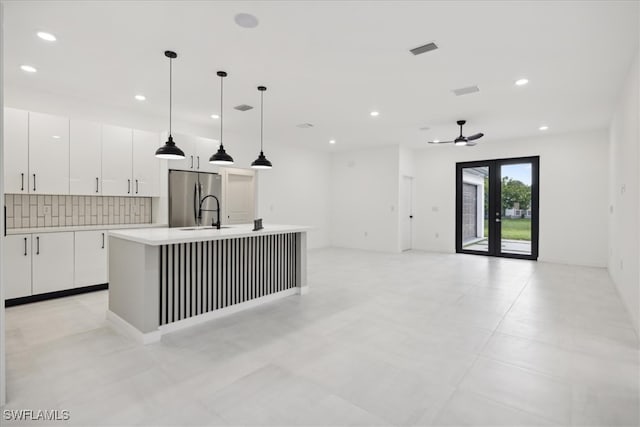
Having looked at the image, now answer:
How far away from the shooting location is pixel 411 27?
293 centimetres

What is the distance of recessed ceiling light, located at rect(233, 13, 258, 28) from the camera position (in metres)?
2.78

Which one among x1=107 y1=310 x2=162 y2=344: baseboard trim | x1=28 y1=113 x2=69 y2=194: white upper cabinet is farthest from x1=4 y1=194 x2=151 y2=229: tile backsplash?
x1=107 y1=310 x2=162 y2=344: baseboard trim

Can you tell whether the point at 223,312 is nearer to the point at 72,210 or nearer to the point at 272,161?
the point at 72,210

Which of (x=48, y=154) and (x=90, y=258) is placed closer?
(x=48, y=154)

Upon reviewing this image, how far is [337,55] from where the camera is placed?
3.50m

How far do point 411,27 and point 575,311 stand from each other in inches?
145

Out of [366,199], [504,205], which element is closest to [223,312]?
[366,199]

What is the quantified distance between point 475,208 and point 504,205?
3.65 ft

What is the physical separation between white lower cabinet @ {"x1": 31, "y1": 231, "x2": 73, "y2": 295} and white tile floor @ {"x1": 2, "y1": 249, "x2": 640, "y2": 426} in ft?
Result: 0.99

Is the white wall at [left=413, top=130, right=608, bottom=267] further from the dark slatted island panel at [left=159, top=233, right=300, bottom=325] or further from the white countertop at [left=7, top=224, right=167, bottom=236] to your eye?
the white countertop at [left=7, top=224, right=167, bottom=236]

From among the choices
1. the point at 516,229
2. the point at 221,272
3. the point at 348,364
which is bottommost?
the point at 348,364

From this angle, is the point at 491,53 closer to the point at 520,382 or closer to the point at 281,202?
the point at 520,382

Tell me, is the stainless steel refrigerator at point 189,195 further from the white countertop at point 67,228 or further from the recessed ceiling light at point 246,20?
the recessed ceiling light at point 246,20

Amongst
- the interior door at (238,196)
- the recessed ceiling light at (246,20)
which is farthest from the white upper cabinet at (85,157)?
the recessed ceiling light at (246,20)
